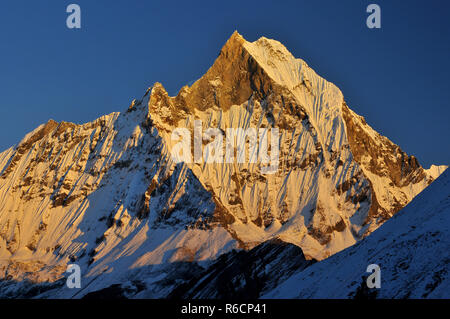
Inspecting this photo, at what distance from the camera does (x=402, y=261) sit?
134 meters

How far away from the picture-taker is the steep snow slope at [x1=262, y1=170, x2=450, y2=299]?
12531 centimetres

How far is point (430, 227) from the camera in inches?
5517

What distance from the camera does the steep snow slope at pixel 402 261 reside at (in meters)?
125
